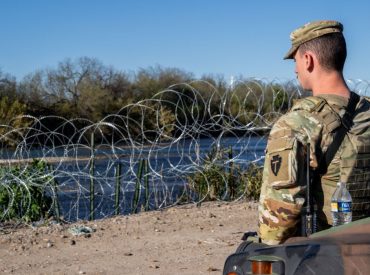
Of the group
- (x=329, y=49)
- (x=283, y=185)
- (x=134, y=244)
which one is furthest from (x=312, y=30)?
(x=134, y=244)

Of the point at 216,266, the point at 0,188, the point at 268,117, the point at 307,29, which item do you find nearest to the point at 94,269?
the point at 216,266

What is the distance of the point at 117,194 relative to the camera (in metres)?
9.49

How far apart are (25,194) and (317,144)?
6.36 m

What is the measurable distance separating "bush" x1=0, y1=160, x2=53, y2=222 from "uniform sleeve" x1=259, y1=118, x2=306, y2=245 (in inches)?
235

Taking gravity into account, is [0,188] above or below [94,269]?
above

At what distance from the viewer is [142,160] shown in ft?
31.7

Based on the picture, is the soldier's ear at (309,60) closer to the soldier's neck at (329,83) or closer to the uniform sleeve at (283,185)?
the soldier's neck at (329,83)

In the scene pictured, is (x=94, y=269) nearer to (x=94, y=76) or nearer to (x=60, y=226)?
(x=60, y=226)

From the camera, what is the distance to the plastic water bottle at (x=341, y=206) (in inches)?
111

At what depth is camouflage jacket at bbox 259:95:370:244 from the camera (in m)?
2.82

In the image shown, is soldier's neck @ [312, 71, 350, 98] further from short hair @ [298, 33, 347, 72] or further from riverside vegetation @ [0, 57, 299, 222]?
riverside vegetation @ [0, 57, 299, 222]

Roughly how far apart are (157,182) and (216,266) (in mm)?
3510

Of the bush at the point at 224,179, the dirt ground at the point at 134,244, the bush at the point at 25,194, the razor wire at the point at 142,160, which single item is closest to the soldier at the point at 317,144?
the dirt ground at the point at 134,244

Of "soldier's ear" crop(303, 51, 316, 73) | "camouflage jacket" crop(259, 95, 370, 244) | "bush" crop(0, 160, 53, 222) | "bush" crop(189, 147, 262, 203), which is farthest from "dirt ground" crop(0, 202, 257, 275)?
"soldier's ear" crop(303, 51, 316, 73)
